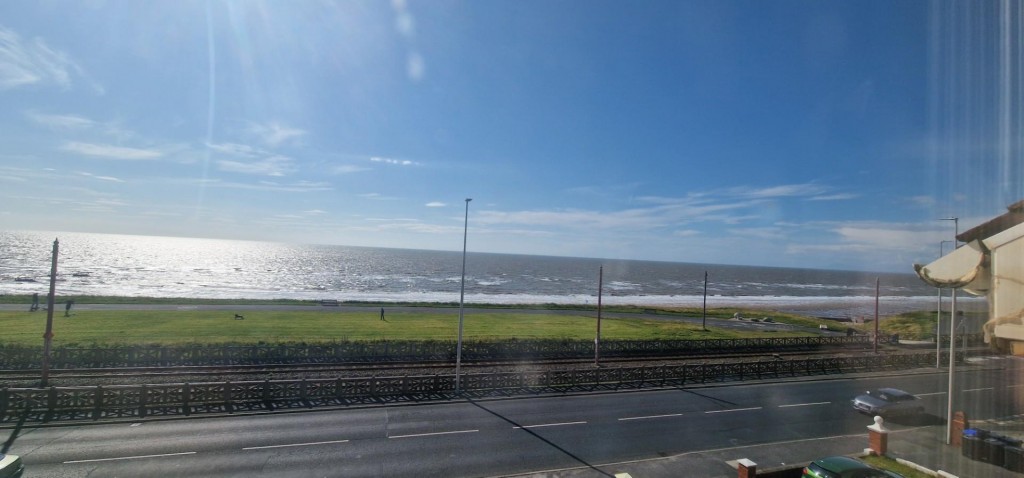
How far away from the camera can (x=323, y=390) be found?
72.4ft

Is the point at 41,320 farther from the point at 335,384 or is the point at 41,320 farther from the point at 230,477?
the point at 230,477

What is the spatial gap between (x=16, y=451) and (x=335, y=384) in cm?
1040

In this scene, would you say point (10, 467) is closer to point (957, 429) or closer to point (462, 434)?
point (462, 434)

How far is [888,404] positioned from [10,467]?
31198 millimetres

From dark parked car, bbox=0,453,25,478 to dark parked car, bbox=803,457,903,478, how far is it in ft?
70.5

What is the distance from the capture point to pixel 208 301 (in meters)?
61.6

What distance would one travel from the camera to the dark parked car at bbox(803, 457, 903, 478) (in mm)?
12562

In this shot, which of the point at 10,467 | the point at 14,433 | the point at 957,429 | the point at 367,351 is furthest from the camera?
the point at 367,351

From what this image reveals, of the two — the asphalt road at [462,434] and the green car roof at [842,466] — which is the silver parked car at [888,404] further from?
the green car roof at [842,466]

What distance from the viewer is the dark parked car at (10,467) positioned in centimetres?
1211

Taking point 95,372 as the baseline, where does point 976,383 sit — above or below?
above

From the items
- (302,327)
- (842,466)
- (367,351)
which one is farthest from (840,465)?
(302,327)

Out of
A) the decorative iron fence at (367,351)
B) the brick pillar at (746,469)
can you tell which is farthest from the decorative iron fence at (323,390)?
the brick pillar at (746,469)

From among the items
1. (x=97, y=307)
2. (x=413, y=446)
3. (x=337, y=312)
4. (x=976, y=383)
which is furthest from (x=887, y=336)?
(x=97, y=307)
